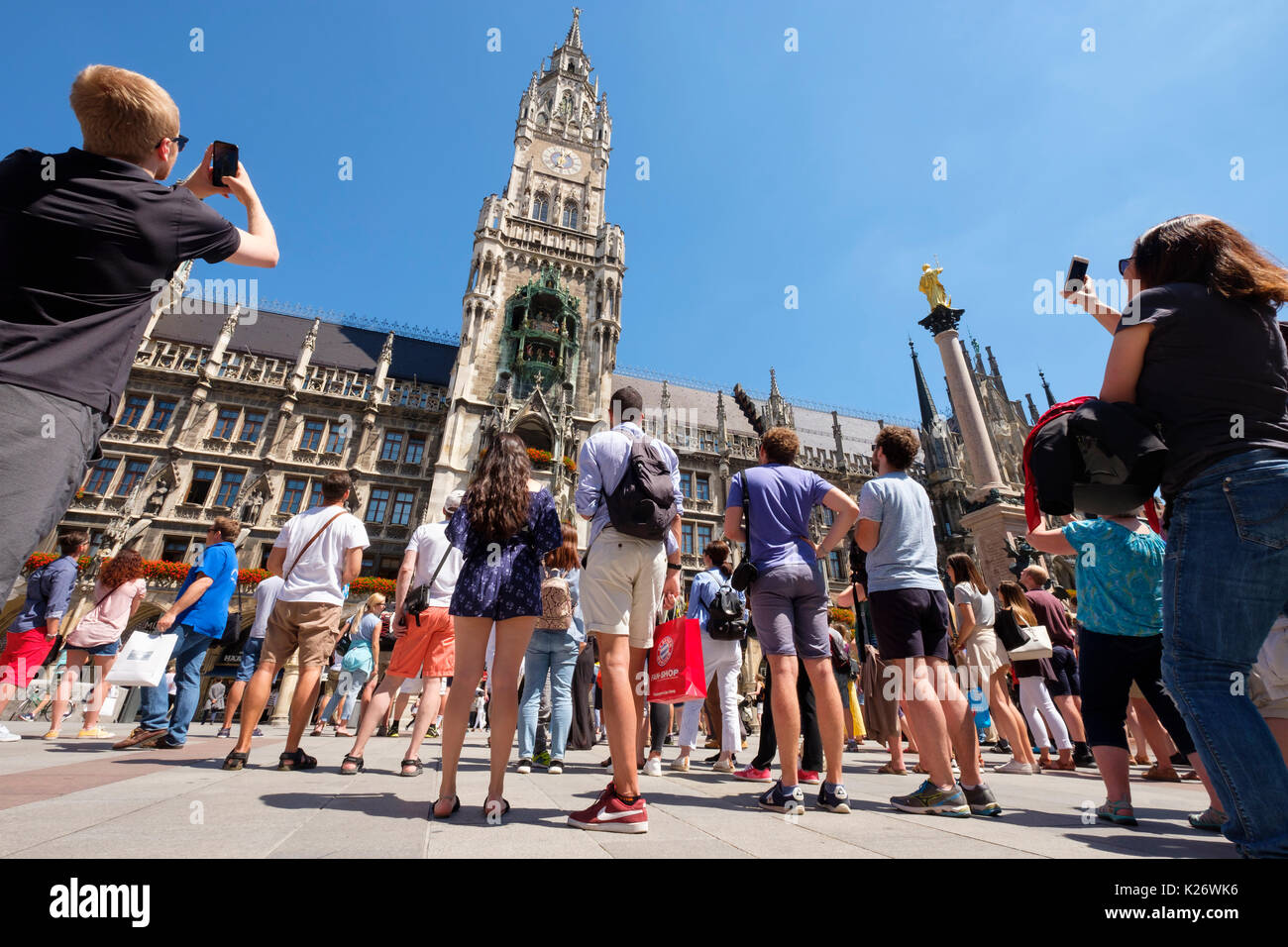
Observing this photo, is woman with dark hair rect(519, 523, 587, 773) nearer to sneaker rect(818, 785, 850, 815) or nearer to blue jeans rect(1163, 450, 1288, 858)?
sneaker rect(818, 785, 850, 815)

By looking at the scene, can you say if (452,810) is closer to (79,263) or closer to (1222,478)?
(79,263)

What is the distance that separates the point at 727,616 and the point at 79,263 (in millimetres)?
4517

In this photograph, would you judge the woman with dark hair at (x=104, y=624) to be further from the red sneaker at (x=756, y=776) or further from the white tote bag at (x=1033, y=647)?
the white tote bag at (x=1033, y=647)

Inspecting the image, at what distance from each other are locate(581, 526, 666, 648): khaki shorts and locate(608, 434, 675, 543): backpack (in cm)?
8

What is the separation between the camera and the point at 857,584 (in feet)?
17.8

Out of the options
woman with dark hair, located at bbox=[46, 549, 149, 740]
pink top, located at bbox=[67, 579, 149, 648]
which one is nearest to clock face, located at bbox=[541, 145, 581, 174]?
woman with dark hair, located at bbox=[46, 549, 149, 740]

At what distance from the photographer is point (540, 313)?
2877 centimetres

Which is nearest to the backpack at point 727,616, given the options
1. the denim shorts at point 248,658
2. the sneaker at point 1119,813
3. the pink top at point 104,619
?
the sneaker at point 1119,813

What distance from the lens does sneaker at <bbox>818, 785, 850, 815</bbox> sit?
3.34 metres

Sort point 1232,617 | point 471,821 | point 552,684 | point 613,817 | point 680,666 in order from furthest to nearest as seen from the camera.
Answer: point 552,684 → point 680,666 → point 471,821 → point 613,817 → point 1232,617

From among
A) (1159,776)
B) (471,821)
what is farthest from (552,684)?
(1159,776)

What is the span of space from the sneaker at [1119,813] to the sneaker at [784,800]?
1.71 meters

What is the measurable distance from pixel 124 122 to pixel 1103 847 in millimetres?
4785
